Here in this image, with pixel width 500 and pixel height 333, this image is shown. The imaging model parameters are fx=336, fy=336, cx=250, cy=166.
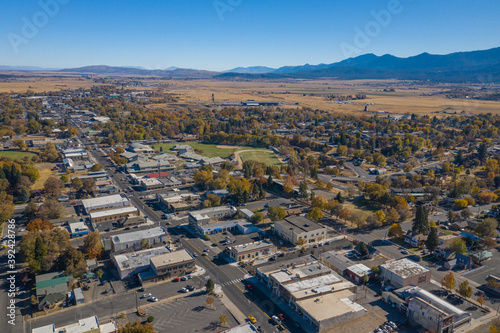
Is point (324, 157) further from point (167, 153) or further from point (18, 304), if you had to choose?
point (18, 304)

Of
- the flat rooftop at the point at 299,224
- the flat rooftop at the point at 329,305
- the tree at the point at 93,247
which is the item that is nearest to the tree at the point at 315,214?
the flat rooftop at the point at 299,224

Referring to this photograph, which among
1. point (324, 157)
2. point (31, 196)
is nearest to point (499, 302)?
point (324, 157)

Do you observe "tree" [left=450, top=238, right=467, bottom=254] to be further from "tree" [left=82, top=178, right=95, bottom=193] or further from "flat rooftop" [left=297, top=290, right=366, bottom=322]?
"tree" [left=82, top=178, right=95, bottom=193]

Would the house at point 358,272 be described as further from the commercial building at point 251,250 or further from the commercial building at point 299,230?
the commercial building at point 251,250

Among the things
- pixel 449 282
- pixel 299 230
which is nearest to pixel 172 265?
pixel 299 230

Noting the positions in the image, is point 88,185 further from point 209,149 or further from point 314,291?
point 314,291

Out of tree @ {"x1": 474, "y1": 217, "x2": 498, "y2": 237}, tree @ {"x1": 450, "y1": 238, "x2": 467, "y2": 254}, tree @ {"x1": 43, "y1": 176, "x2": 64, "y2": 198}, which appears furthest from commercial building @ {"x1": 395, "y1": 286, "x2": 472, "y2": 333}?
tree @ {"x1": 43, "y1": 176, "x2": 64, "y2": 198}
